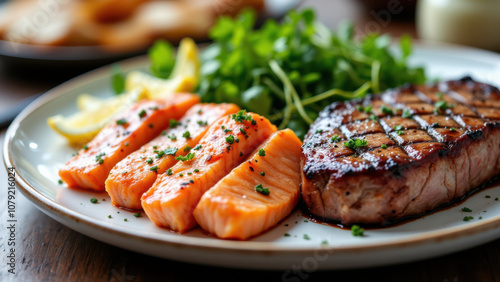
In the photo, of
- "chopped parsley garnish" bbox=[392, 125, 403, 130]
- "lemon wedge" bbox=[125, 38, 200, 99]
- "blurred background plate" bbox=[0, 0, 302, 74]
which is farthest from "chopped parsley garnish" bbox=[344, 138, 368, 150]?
"blurred background plate" bbox=[0, 0, 302, 74]

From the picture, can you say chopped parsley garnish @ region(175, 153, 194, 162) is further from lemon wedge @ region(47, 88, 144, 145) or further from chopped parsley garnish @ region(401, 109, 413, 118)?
chopped parsley garnish @ region(401, 109, 413, 118)

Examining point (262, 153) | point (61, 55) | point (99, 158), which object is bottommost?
point (61, 55)

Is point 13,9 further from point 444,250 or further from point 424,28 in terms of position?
point 444,250

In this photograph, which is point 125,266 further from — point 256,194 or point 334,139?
point 334,139

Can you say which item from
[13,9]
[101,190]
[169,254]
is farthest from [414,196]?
[13,9]

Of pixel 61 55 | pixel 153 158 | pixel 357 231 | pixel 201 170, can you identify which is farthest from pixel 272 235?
pixel 61 55

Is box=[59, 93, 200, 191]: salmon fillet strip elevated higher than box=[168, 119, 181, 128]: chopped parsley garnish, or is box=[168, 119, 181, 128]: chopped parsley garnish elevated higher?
box=[168, 119, 181, 128]: chopped parsley garnish
